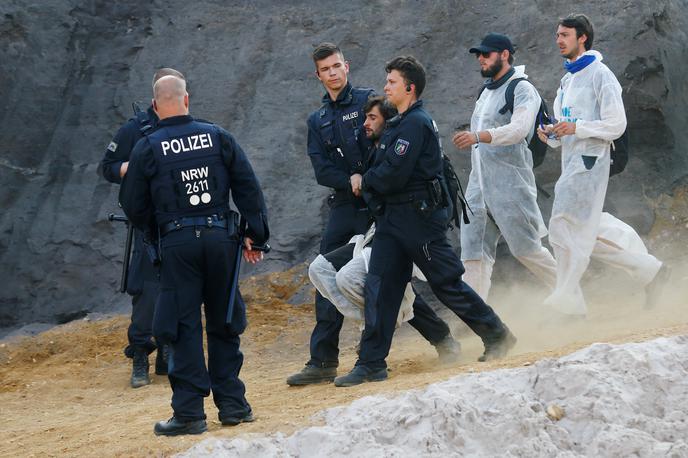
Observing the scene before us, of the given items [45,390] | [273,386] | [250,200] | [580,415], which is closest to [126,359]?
[45,390]

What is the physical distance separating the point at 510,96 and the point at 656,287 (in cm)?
177

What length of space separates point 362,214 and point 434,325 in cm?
87

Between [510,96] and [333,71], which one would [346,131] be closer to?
[333,71]

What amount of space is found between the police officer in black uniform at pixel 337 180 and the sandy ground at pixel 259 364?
250 millimetres

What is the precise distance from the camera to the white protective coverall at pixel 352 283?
7613 mm

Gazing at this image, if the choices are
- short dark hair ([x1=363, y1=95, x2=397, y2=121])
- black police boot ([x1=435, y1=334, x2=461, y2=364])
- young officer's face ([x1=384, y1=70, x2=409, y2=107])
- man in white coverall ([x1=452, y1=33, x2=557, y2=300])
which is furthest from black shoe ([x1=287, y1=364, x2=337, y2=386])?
young officer's face ([x1=384, y1=70, x2=409, y2=107])

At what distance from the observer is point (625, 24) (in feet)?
38.3

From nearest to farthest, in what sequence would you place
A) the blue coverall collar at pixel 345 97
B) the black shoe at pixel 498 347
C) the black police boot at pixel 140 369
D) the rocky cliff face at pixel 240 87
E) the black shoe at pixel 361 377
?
the black shoe at pixel 361 377 → the black shoe at pixel 498 347 → the blue coverall collar at pixel 345 97 → the black police boot at pixel 140 369 → the rocky cliff face at pixel 240 87

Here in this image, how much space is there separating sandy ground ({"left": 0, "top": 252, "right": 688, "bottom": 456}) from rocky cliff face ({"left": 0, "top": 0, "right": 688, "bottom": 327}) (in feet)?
2.86

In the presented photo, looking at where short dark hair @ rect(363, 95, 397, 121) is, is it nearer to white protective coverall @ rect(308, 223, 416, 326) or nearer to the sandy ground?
white protective coverall @ rect(308, 223, 416, 326)

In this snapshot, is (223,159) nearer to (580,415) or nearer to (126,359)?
(580,415)

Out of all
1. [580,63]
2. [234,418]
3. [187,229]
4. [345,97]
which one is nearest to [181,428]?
[234,418]

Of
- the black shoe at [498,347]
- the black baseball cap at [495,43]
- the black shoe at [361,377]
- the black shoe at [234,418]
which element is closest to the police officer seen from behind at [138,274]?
the black shoe at [361,377]

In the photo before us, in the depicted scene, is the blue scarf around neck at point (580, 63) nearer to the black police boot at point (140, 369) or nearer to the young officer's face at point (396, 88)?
the young officer's face at point (396, 88)
